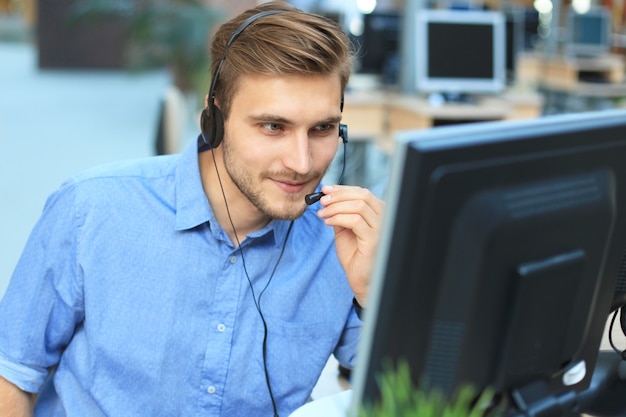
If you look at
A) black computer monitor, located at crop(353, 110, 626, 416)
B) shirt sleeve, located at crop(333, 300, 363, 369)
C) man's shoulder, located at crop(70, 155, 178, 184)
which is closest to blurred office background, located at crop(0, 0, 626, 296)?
man's shoulder, located at crop(70, 155, 178, 184)

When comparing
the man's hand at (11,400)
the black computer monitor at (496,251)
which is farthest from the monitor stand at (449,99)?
the black computer monitor at (496,251)

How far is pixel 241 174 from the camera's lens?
1296 millimetres

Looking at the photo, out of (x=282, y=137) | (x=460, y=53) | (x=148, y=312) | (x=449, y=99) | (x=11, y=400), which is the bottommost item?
(x=11, y=400)

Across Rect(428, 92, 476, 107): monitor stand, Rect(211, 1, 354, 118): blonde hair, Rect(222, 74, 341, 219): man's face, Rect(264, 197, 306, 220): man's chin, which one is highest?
Rect(211, 1, 354, 118): blonde hair

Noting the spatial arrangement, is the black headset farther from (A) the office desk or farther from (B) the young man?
(A) the office desk

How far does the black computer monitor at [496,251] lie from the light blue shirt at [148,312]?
526 millimetres

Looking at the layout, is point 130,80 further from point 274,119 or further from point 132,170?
point 274,119

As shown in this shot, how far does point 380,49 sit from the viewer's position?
6.02 metres

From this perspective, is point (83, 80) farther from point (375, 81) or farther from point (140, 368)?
point (140, 368)

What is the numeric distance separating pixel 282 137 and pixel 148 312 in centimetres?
36

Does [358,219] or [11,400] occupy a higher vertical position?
[358,219]

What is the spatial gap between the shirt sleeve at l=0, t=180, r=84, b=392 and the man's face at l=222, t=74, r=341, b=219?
0.96 feet

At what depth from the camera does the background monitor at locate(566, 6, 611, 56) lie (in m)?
9.27

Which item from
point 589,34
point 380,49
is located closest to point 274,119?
point 380,49
